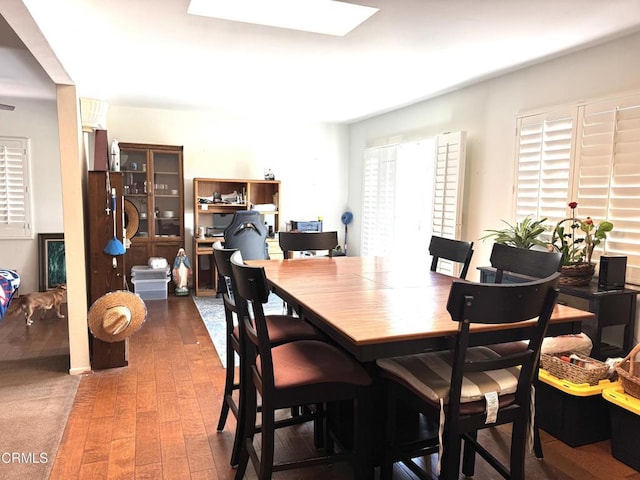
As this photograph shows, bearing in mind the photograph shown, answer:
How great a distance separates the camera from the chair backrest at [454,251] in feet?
8.07

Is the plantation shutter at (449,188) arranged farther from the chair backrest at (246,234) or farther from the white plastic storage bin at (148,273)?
the white plastic storage bin at (148,273)

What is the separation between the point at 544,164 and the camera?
340 cm

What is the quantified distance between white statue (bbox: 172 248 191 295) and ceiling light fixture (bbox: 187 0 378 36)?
3.40 metres

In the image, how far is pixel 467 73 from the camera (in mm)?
3719

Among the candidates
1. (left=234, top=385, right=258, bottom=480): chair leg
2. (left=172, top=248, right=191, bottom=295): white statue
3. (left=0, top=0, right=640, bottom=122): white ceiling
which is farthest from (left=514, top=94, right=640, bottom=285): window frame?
(left=172, top=248, right=191, bottom=295): white statue

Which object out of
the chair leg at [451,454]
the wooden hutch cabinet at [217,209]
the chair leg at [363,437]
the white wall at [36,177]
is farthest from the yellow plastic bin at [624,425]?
the white wall at [36,177]

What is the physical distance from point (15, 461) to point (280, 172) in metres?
4.76

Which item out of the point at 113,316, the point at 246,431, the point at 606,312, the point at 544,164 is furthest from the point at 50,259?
the point at 606,312

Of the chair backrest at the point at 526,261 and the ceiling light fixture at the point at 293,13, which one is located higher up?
the ceiling light fixture at the point at 293,13

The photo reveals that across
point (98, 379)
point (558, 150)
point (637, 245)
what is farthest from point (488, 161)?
point (98, 379)

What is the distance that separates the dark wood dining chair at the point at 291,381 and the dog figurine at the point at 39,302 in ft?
10.8

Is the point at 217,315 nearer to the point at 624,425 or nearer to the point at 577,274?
the point at 577,274

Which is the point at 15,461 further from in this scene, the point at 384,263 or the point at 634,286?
the point at 634,286

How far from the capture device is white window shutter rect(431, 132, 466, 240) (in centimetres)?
413
